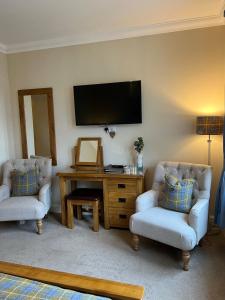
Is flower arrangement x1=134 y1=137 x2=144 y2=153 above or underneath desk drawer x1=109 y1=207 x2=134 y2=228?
above

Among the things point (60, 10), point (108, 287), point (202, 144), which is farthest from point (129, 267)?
point (60, 10)

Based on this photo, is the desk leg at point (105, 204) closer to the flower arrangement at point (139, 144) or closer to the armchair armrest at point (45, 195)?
the flower arrangement at point (139, 144)

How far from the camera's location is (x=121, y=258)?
2.56 m

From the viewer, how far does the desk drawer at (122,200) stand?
3.11m

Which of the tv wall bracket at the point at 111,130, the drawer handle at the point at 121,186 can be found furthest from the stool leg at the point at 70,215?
the tv wall bracket at the point at 111,130

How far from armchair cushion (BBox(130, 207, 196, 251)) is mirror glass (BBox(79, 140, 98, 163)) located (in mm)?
1206

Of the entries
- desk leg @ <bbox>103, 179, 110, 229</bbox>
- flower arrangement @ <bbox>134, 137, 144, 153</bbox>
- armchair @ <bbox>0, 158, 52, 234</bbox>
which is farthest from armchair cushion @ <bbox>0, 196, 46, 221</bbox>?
flower arrangement @ <bbox>134, 137, 144, 153</bbox>

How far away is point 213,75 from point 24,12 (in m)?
2.32

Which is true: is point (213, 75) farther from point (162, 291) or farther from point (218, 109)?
point (162, 291)

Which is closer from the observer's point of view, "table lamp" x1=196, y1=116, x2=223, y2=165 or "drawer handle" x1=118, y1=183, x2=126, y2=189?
"table lamp" x1=196, y1=116, x2=223, y2=165

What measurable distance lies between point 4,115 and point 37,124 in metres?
0.54

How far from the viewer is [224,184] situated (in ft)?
8.38

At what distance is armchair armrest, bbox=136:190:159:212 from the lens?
275 cm

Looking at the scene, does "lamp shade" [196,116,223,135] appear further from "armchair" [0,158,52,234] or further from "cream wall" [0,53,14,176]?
"cream wall" [0,53,14,176]
